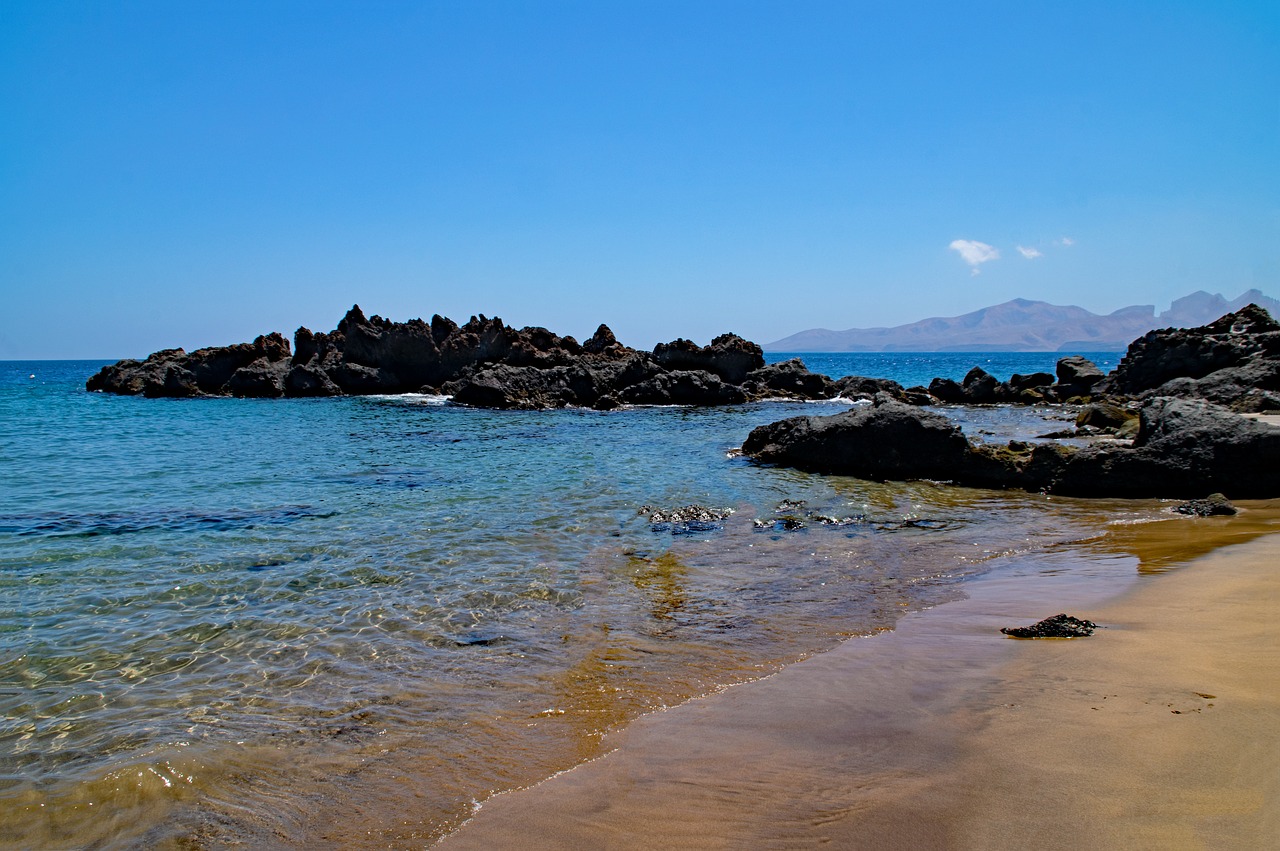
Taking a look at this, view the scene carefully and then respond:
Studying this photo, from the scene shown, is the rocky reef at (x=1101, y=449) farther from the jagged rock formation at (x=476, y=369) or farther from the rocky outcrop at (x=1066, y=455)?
the jagged rock formation at (x=476, y=369)

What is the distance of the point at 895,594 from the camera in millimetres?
7996

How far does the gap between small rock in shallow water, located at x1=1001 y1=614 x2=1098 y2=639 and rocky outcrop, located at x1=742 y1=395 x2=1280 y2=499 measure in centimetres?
816

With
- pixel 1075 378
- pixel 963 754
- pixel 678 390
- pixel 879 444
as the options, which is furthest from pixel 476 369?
pixel 963 754

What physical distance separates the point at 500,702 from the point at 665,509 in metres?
7.36

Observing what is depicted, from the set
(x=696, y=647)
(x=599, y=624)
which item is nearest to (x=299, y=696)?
(x=599, y=624)

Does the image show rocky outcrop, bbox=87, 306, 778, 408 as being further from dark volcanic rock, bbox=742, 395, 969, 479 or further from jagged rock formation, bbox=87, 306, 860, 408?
dark volcanic rock, bbox=742, 395, 969, 479

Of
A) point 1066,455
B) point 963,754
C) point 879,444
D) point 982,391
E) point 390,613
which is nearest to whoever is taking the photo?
point 963,754

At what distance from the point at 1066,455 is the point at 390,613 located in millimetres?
12145

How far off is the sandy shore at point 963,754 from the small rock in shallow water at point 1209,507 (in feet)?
18.7

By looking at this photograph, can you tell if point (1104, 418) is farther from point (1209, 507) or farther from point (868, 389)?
point (868, 389)

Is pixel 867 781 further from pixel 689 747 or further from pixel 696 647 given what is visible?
pixel 696 647

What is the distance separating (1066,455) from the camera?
13914mm

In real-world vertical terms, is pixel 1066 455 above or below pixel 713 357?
below

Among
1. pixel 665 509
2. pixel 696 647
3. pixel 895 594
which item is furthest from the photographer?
pixel 665 509
